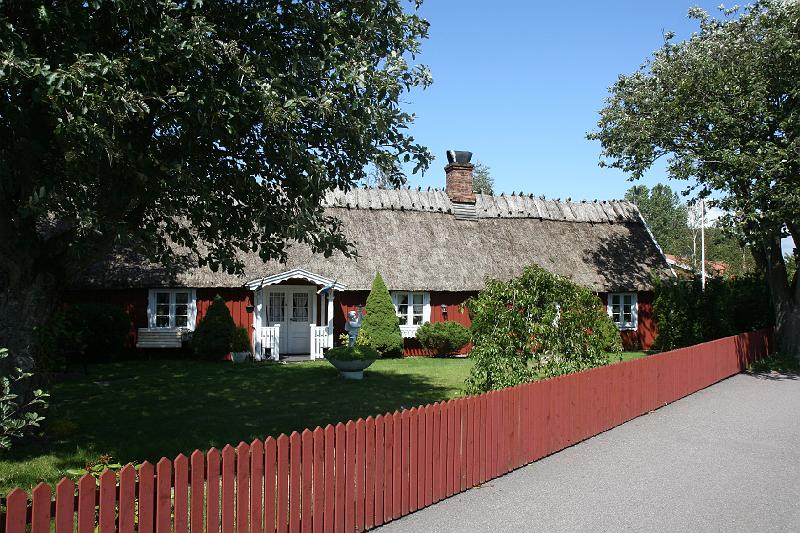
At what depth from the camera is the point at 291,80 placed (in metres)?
8.30

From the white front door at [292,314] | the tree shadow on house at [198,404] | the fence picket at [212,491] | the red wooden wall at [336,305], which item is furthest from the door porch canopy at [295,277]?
the fence picket at [212,491]

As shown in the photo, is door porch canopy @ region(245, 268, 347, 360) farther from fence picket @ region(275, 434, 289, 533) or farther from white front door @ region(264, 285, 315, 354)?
fence picket @ region(275, 434, 289, 533)

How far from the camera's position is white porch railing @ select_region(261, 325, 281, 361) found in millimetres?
20734

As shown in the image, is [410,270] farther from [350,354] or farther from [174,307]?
[174,307]

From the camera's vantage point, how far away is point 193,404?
41.5 ft

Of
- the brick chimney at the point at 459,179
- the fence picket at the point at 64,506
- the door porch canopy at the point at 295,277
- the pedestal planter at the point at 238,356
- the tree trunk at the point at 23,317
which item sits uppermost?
the brick chimney at the point at 459,179

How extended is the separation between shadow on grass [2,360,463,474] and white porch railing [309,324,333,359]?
71.0 inches

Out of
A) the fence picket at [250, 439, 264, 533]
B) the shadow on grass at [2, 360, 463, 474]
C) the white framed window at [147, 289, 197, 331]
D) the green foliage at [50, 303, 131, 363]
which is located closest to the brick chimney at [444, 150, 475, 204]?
the shadow on grass at [2, 360, 463, 474]

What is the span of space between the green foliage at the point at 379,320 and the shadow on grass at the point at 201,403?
6.76ft

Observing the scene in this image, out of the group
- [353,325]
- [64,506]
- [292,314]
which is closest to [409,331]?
[353,325]

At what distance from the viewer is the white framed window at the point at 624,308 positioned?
26.4 meters

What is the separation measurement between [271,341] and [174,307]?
3.36m

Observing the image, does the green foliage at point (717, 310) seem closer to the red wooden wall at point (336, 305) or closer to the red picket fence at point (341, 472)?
the red wooden wall at point (336, 305)

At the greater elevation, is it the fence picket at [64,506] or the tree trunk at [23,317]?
the tree trunk at [23,317]
